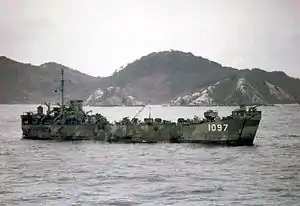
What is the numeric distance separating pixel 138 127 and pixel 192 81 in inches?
173

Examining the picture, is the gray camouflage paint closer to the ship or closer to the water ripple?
the ship

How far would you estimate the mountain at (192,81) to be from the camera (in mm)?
10852

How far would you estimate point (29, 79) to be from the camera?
11.1 meters

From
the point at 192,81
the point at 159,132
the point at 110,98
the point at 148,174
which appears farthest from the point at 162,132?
the point at 148,174

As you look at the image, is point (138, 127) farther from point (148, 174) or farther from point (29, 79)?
point (148, 174)

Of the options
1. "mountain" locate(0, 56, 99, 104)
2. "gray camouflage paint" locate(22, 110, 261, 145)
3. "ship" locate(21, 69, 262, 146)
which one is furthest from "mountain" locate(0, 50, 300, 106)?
"gray camouflage paint" locate(22, 110, 261, 145)

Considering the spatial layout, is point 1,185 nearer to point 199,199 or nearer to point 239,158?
point 199,199

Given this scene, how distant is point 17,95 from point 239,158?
4.67 meters

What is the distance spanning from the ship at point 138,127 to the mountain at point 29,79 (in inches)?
81.7

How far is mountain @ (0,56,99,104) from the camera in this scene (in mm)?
10984

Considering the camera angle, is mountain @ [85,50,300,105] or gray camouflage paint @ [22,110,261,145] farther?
gray camouflage paint @ [22,110,261,145]

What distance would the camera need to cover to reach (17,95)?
11.6 meters

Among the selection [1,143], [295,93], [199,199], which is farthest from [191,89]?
[1,143]

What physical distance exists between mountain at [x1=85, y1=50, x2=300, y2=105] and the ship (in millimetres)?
2248
